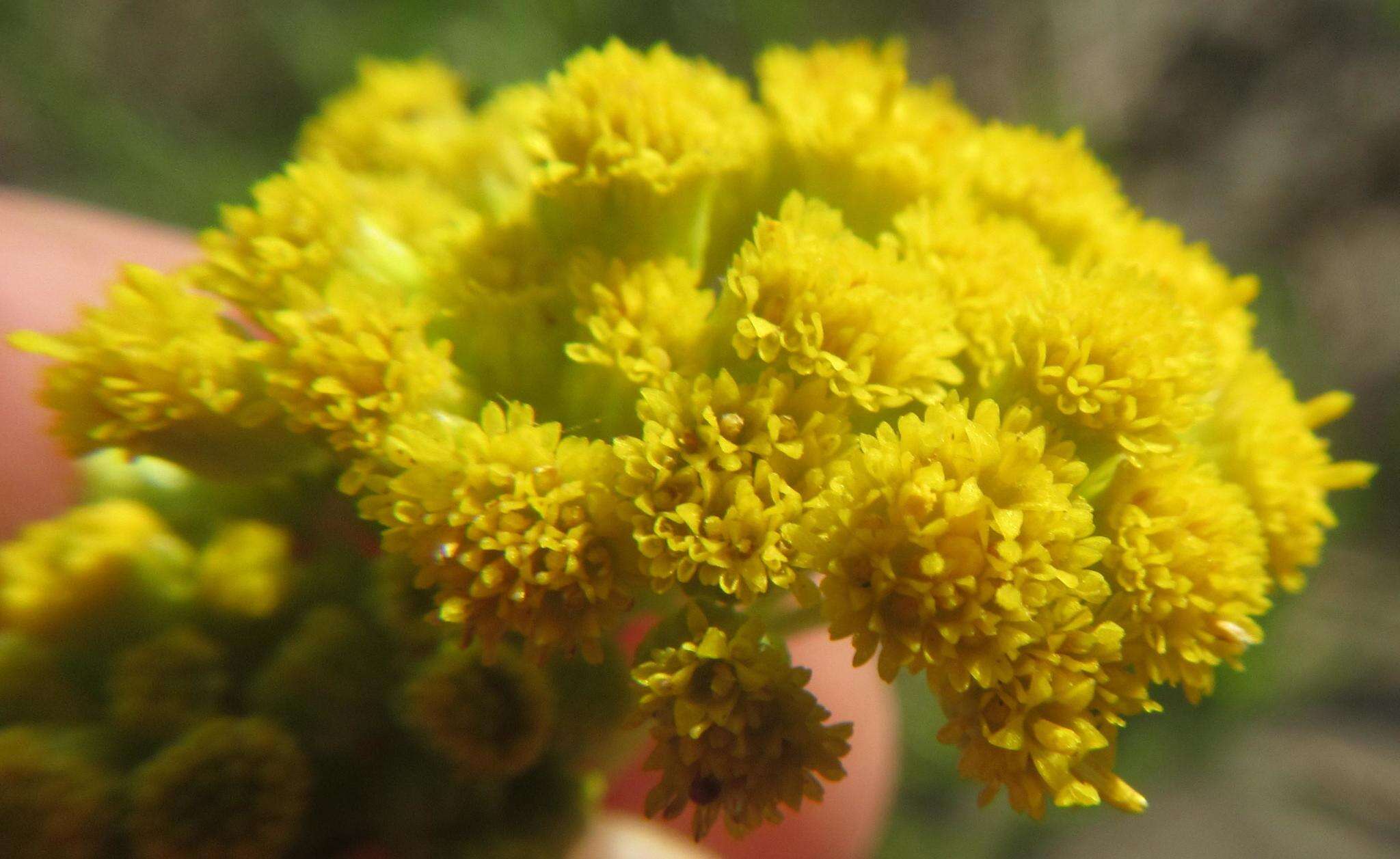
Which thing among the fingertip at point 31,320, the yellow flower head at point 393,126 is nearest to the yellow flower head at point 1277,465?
the yellow flower head at point 393,126

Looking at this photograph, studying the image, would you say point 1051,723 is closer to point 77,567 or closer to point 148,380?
point 148,380

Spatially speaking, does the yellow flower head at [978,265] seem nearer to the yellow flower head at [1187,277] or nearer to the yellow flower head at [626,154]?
the yellow flower head at [1187,277]

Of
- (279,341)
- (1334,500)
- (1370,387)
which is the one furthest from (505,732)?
(1370,387)

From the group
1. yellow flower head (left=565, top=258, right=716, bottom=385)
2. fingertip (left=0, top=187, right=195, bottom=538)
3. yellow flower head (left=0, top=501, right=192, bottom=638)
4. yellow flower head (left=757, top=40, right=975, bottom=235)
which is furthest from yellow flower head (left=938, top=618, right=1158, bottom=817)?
fingertip (left=0, top=187, right=195, bottom=538)

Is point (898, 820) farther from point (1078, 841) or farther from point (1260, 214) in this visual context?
point (1260, 214)

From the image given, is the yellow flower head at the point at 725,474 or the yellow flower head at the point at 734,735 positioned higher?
the yellow flower head at the point at 725,474

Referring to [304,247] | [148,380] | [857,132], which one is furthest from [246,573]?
[857,132]

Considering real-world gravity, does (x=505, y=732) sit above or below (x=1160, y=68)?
below
